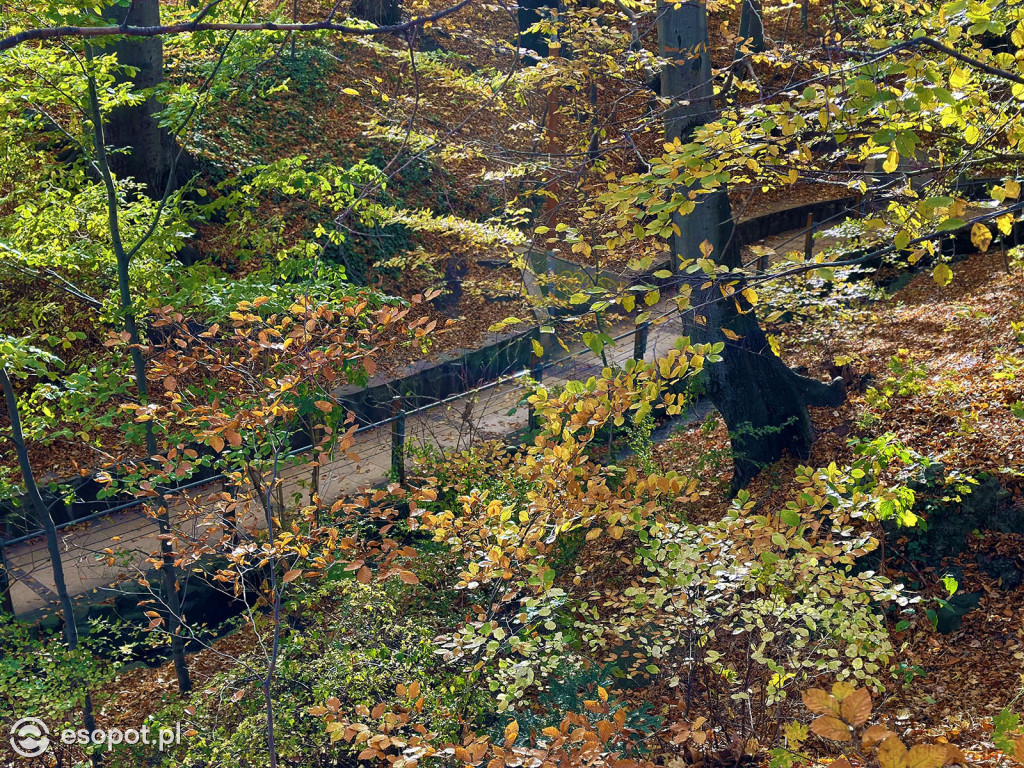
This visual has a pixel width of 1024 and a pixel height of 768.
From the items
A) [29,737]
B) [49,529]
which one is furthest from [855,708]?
[49,529]

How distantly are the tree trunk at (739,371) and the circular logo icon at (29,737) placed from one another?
5.38 metres

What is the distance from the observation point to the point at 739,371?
7.18m

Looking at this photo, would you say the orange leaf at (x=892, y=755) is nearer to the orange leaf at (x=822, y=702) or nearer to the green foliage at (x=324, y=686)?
the orange leaf at (x=822, y=702)

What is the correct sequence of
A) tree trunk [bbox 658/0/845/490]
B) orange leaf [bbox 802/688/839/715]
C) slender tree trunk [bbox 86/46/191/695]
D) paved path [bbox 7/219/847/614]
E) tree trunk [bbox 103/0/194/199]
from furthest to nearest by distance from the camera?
tree trunk [bbox 103/0/194/199] → paved path [bbox 7/219/847/614] → tree trunk [bbox 658/0/845/490] → slender tree trunk [bbox 86/46/191/695] → orange leaf [bbox 802/688/839/715]

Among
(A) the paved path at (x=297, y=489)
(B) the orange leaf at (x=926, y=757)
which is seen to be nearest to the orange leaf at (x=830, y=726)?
(B) the orange leaf at (x=926, y=757)

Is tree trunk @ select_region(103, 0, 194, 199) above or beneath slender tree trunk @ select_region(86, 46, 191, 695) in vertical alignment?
above

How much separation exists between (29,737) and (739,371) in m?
6.03

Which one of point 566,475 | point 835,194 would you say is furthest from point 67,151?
point 835,194

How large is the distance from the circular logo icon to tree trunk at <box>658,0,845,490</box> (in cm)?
538

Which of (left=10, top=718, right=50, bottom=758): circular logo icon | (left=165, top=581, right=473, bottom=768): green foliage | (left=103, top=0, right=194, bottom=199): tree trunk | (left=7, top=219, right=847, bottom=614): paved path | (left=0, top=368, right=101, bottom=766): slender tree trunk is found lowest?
(left=7, top=219, right=847, bottom=614): paved path

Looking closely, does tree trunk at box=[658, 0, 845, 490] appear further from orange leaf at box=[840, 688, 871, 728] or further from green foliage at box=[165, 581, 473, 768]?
orange leaf at box=[840, 688, 871, 728]

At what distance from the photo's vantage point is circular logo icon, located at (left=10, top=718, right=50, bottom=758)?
4238mm

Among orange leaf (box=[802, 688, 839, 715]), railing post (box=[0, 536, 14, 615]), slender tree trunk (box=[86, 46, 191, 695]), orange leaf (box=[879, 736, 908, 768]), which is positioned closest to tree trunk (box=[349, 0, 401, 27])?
slender tree trunk (box=[86, 46, 191, 695])

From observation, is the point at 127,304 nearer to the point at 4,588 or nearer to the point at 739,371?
the point at 4,588
